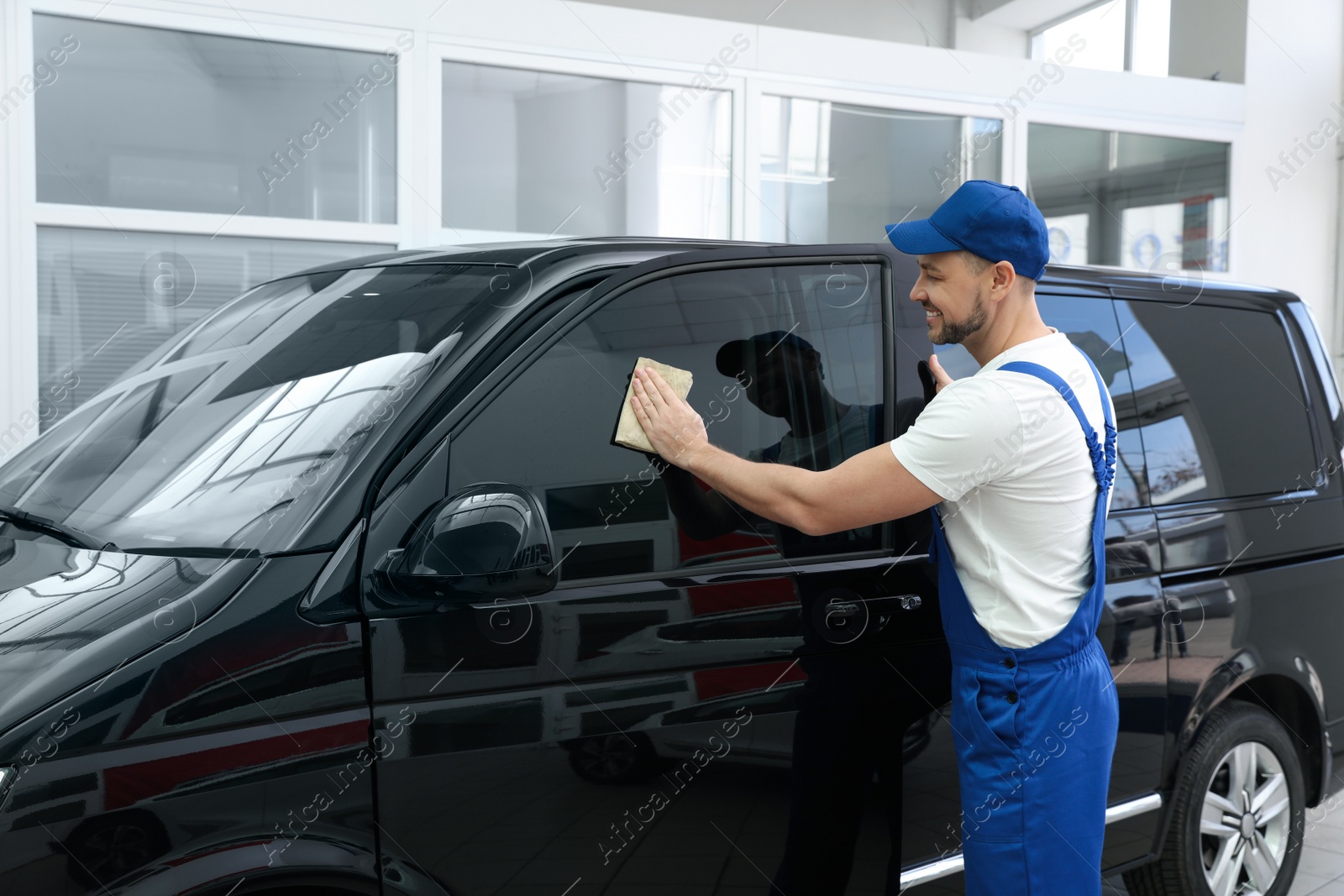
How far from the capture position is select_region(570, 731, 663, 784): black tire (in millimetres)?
1999

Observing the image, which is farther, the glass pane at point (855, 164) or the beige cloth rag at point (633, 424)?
A: the glass pane at point (855, 164)

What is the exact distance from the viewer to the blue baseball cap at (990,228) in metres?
2.02

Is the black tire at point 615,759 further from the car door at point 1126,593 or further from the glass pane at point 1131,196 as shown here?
the glass pane at point 1131,196

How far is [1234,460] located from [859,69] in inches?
211

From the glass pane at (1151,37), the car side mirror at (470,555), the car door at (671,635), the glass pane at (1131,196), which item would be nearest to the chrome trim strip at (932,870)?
the car door at (671,635)

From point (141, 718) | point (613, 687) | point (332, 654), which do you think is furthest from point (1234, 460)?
point (141, 718)

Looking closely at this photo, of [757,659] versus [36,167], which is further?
[36,167]

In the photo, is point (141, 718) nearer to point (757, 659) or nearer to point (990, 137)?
point (757, 659)

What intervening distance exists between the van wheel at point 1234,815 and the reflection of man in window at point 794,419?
1.44 metres

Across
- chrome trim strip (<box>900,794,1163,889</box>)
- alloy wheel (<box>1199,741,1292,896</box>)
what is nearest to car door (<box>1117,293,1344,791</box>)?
alloy wheel (<box>1199,741,1292,896</box>)

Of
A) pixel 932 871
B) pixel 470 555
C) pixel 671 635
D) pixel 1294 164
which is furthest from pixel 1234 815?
pixel 1294 164

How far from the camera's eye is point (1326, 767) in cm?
356

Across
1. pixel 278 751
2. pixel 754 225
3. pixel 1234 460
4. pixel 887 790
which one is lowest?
pixel 887 790

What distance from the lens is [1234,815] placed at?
10.8 ft
